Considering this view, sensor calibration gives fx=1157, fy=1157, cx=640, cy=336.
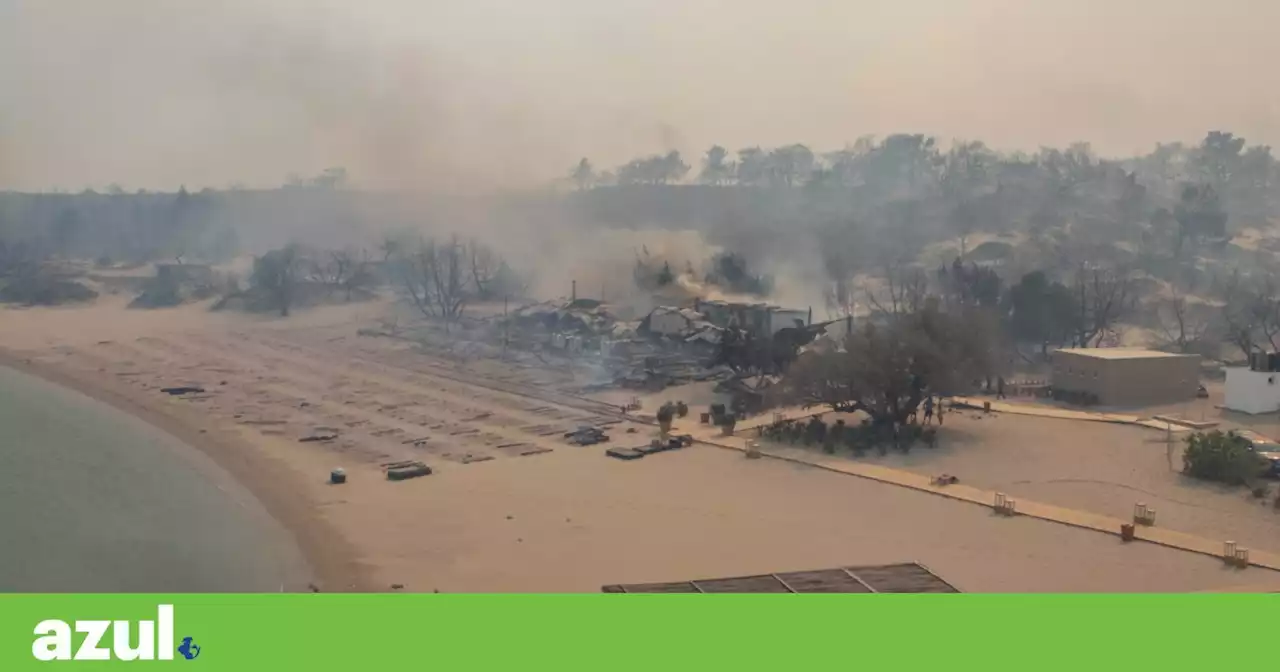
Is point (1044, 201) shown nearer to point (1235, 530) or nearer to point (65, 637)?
point (1235, 530)

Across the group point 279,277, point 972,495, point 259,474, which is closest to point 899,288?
point 279,277

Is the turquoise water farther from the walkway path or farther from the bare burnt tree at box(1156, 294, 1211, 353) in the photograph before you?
the bare burnt tree at box(1156, 294, 1211, 353)

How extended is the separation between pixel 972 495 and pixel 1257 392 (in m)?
7.08

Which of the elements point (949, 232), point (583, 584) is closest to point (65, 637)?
point (583, 584)

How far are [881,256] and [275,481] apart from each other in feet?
90.6

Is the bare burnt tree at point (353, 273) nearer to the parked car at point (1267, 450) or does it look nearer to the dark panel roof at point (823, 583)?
the parked car at point (1267, 450)

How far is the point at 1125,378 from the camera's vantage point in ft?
57.7

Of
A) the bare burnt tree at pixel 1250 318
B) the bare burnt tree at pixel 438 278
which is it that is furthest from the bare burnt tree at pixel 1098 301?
the bare burnt tree at pixel 438 278

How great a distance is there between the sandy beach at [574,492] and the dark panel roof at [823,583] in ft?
1.11

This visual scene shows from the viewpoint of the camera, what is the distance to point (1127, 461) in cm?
1377

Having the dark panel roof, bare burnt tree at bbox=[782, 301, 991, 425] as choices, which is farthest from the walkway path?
the dark panel roof

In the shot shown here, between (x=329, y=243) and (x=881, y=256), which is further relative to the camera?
(x=881, y=256)

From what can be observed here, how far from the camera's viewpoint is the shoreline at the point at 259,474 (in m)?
10.4

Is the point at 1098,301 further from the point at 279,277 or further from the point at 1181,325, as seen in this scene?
the point at 279,277
